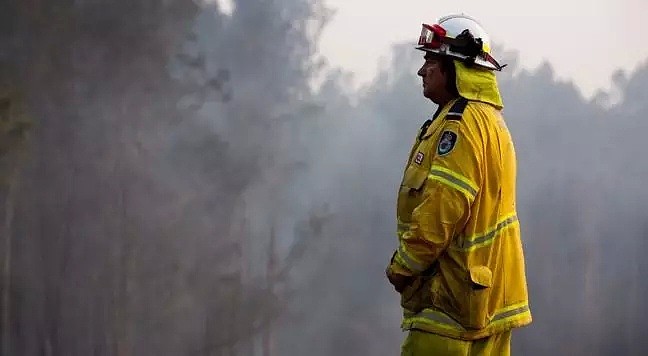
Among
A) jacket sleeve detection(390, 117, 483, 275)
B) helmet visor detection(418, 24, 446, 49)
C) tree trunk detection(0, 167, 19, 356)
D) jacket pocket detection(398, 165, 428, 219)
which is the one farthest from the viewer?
tree trunk detection(0, 167, 19, 356)

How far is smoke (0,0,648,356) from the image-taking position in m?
5.51

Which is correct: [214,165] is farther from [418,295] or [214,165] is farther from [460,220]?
[460,220]

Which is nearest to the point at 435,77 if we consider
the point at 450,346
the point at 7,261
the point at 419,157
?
the point at 419,157

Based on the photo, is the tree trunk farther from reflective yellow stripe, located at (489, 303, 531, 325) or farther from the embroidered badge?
reflective yellow stripe, located at (489, 303, 531, 325)

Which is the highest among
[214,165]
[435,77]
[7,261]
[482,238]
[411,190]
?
[214,165]

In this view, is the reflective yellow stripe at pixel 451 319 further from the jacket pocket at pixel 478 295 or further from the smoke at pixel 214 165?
the smoke at pixel 214 165

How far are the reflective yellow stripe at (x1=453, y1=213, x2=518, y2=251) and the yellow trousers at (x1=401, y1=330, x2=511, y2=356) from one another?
0.23 meters

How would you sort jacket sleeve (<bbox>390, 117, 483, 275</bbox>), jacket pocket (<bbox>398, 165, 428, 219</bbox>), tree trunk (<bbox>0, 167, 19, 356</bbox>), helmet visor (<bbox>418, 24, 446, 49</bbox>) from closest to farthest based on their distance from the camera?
jacket sleeve (<bbox>390, 117, 483, 275</bbox>)
jacket pocket (<bbox>398, 165, 428, 219</bbox>)
helmet visor (<bbox>418, 24, 446, 49</bbox>)
tree trunk (<bbox>0, 167, 19, 356</bbox>)

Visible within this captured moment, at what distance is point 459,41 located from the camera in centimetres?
209

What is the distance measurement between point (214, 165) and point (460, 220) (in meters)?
3.92

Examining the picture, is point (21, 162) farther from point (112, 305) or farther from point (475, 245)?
point (475, 245)

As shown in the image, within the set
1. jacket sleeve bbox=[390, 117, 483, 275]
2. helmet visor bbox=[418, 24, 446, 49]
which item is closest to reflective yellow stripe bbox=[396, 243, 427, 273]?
jacket sleeve bbox=[390, 117, 483, 275]

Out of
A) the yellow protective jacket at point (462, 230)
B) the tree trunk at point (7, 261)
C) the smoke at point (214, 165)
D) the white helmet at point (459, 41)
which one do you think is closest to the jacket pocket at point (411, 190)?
the yellow protective jacket at point (462, 230)

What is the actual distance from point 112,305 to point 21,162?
1.24 m
